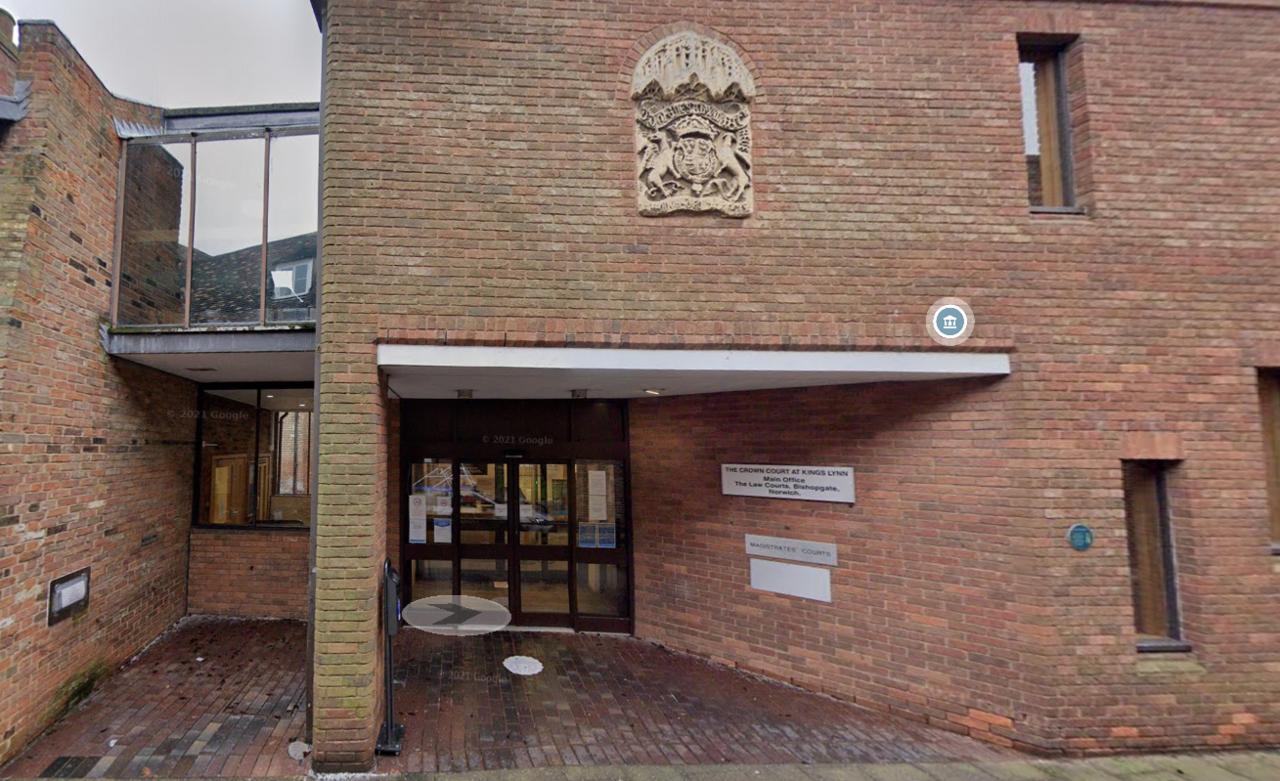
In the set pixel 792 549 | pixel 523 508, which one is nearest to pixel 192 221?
pixel 523 508

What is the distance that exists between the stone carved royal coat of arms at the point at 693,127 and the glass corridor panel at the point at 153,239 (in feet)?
15.6

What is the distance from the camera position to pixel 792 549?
5105 mm

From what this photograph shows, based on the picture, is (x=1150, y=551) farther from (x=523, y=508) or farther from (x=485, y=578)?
(x=485, y=578)

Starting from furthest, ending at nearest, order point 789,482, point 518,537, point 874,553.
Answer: point 518,537 < point 789,482 < point 874,553

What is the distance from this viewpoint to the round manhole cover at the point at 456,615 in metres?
6.22

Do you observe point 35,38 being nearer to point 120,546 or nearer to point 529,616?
point 120,546

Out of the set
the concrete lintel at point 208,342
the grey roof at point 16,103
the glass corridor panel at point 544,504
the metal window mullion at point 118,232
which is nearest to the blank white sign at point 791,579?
the glass corridor panel at point 544,504

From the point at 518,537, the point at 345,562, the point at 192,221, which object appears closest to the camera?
the point at 345,562

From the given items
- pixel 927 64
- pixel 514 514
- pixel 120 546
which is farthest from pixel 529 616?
pixel 927 64

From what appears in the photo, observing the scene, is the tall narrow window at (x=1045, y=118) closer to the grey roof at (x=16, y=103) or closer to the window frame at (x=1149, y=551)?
the window frame at (x=1149, y=551)

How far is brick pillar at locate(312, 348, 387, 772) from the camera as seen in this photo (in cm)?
371

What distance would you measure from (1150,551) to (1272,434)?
1.38 metres

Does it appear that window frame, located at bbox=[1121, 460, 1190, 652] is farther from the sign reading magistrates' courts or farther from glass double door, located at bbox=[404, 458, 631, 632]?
glass double door, located at bbox=[404, 458, 631, 632]

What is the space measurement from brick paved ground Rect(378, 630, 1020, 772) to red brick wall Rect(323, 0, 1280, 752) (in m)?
0.56
